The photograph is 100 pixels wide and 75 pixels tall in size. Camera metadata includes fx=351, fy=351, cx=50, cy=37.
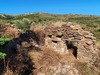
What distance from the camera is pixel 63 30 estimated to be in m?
22.2

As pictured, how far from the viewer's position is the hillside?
18797 mm

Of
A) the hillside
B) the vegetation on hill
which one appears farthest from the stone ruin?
the vegetation on hill

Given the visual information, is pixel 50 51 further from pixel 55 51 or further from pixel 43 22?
pixel 43 22

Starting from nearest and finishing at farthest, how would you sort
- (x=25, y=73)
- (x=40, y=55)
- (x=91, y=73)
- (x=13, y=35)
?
(x=25, y=73) → (x=40, y=55) → (x=91, y=73) → (x=13, y=35)

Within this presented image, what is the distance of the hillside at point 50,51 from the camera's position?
18797mm

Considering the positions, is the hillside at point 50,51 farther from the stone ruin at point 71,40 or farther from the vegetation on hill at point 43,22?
the vegetation on hill at point 43,22

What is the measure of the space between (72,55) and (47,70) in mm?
3366

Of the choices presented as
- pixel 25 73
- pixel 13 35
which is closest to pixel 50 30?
pixel 13 35

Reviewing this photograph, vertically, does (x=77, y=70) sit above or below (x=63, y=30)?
below

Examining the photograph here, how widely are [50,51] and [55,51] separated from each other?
65cm

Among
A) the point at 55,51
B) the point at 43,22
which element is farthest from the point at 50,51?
the point at 43,22

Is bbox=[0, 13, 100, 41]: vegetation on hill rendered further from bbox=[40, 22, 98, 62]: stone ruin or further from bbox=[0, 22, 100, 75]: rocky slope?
bbox=[0, 22, 100, 75]: rocky slope

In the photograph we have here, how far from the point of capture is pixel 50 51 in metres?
20.6

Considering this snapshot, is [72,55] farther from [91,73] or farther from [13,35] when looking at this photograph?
[13,35]
